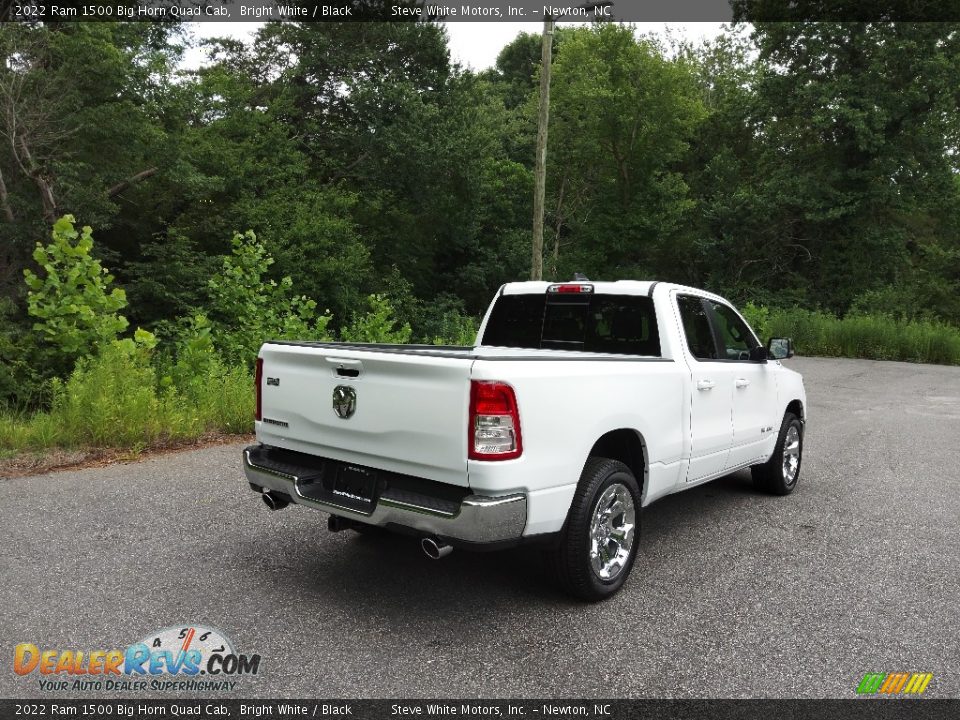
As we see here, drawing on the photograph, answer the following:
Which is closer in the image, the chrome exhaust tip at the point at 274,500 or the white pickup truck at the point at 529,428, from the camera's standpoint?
the white pickup truck at the point at 529,428

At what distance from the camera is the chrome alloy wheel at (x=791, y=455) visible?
6659 millimetres

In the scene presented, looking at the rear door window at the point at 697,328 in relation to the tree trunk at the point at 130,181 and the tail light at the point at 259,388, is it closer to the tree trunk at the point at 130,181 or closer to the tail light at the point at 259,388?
the tail light at the point at 259,388

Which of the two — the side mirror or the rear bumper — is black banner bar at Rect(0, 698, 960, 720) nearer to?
the rear bumper

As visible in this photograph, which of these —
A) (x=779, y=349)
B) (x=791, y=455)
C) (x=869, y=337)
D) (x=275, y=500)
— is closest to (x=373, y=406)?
(x=275, y=500)

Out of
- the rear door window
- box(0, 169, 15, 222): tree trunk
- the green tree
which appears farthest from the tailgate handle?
the green tree

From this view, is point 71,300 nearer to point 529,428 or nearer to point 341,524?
point 341,524

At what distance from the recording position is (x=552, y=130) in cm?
3872

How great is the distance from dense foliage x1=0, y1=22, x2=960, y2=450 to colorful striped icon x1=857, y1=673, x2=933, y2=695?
7.06 metres

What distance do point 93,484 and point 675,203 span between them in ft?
119

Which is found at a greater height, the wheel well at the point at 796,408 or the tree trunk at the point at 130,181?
the tree trunk at the point at 130,181

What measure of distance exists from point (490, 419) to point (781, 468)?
13.6 ft

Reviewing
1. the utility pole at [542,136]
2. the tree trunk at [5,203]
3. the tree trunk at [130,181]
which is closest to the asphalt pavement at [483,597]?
the utility pole at [542,136]

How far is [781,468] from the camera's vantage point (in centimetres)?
654

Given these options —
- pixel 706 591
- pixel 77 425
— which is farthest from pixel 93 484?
pixel 706 591
